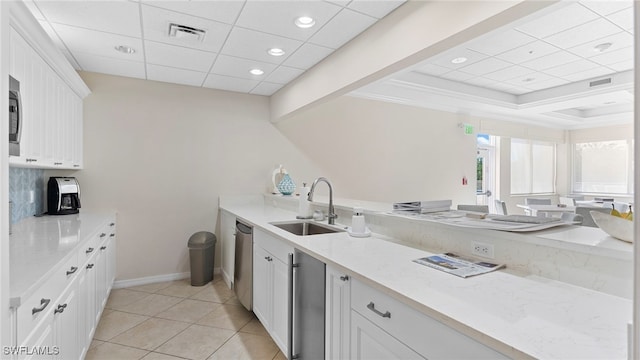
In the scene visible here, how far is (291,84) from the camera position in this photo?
3.93m

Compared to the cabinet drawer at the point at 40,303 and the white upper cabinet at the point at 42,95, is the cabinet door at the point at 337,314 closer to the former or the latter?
the cabinet drawer at the point at 40,303

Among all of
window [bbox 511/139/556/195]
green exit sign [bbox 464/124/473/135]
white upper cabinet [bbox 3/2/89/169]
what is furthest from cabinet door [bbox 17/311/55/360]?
window [bbox 511/139/556/195]

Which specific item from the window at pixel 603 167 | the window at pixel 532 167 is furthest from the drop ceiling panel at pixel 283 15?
the window at pixel 603 167

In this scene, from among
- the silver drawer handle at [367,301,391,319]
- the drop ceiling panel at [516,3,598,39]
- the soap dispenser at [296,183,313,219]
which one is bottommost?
the silver drawer handle at [367,301,391,319]

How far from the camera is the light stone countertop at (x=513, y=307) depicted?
837mm

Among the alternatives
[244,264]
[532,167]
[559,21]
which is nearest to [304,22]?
[244,264]

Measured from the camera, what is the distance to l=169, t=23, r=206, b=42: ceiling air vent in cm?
253

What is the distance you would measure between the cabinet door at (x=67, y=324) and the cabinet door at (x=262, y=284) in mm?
1188

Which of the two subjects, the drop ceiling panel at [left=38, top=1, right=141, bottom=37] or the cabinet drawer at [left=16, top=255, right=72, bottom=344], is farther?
the drop ceiling panel at [left=38, top=1, right=141, bottom=37]

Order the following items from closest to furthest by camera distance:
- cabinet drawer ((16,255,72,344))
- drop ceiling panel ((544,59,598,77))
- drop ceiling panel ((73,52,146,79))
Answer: cabinet drawer ((16,255,72,344)) → drop ceiling panel ((73,52,146,79)) → drop ceiling panel ((544,59,598,77))

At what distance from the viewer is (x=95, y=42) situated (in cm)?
281

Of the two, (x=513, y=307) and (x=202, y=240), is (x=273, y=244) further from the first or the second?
(x=202, y=240)

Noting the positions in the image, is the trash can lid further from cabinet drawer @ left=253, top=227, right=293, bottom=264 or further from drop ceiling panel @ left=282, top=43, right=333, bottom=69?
drop ceiling panel @ left=282, top=43, right=333, bottom=69

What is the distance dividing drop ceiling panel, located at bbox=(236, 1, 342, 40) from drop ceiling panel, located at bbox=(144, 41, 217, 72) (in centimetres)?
81
